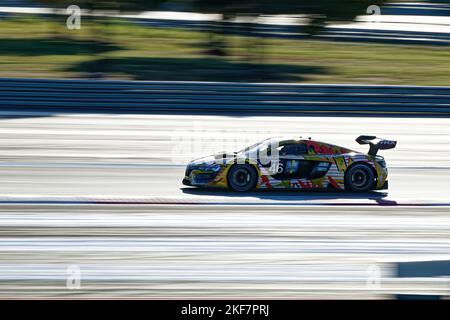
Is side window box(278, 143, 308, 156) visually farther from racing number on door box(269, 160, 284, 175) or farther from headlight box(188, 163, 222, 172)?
headlight box(188, 163, 222, 172)

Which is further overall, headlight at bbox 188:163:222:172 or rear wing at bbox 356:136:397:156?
rear wing at bbox 356:136:397:156

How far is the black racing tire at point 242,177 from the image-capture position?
1130 cm

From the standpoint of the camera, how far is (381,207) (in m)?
10.8

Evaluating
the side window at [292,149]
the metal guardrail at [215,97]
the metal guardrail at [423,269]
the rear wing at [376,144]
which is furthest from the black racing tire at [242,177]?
the metal guardrail at [215,97]

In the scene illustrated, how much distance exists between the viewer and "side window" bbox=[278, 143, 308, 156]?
1143 centimetres

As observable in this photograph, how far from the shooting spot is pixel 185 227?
30.4 feet

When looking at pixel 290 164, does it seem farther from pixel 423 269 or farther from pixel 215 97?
pixel 215 97

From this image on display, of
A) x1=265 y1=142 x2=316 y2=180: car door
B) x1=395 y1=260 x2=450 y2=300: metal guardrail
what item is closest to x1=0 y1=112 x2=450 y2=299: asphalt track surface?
x1=395 y1=260 x2=450 y2=300: metal guardrail

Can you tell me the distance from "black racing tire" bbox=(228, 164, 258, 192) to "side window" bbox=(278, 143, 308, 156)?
49 centimetres

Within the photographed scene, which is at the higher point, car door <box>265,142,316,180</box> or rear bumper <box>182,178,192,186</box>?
car door <box>265,142,316,180</box>

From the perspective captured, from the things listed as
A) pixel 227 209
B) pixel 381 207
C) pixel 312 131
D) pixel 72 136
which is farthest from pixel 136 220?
pixel 312 131

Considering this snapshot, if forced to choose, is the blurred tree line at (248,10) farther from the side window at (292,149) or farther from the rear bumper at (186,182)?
the rear bumper at (186,182)

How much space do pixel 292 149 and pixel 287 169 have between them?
29 centimetres

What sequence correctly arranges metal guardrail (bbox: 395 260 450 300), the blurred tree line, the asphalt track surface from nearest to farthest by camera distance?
metal guardrail (bbox: 395 260 450 300), the asphalt track surface, the blurred tree line
